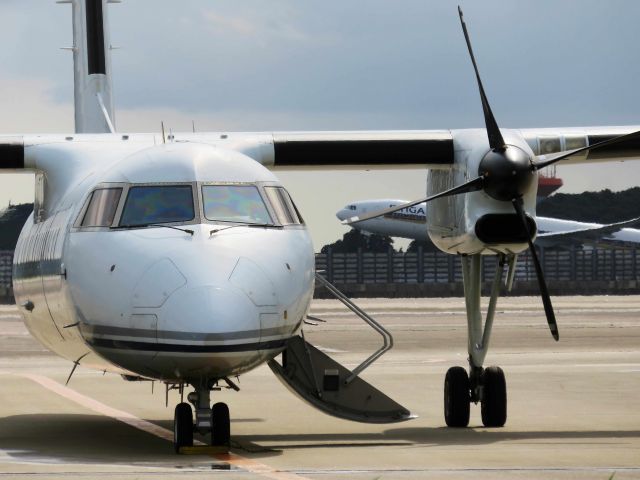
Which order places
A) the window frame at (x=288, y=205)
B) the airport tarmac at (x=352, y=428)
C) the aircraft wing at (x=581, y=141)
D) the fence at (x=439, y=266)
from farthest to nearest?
the fence at (x=439, y=266), the aircraft wing at (x=581, y=141), the window frame at (x=288, y=205), the airport tarmac at (x=352, y=428)

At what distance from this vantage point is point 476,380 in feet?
59.3

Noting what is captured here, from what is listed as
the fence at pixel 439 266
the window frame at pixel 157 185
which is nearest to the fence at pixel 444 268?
the fence at pixel 439 266

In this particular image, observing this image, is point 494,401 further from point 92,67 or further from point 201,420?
point 92,67

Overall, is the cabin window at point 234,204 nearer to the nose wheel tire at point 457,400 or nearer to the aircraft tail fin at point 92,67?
the nose wheel tire at point 457,400

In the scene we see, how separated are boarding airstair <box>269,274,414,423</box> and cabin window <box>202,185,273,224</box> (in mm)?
1582

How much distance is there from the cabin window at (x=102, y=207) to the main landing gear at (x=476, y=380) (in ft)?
16.8

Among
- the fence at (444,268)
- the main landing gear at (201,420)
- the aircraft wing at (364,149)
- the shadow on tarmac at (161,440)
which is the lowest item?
the shadow on tarmac at (161,440)

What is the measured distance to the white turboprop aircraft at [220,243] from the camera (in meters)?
12.8

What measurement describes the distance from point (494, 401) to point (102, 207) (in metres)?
5.73

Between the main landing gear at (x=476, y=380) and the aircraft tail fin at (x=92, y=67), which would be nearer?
the main landing gear at (x=476, y=380)

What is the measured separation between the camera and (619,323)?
5016 centimetres

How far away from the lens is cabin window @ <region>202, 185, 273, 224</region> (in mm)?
13789

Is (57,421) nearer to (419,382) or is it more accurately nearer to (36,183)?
(36,183)

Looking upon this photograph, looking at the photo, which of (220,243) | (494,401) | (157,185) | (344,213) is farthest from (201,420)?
(344,213)
